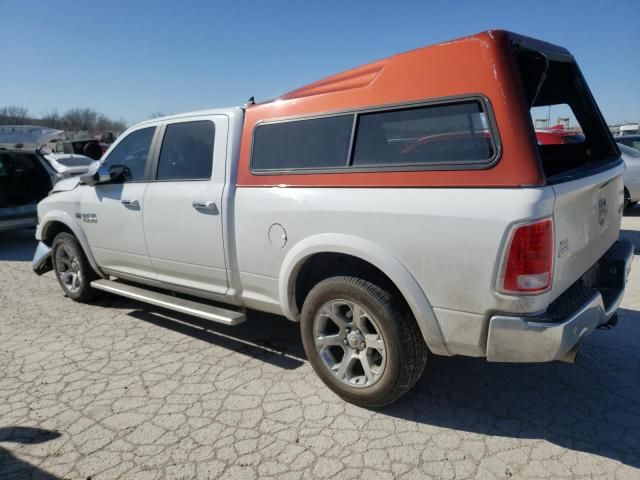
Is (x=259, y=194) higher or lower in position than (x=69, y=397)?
higher

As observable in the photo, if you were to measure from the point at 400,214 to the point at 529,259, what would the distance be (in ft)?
2.24

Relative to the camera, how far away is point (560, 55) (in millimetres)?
3084

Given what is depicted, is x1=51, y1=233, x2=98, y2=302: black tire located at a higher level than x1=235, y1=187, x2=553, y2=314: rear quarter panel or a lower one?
lower

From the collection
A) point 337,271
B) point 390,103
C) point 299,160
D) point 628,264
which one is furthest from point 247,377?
point 628,264

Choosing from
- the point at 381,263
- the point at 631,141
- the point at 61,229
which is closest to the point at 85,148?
the point at 61,229

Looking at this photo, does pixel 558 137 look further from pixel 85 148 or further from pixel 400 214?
pixel 85 148

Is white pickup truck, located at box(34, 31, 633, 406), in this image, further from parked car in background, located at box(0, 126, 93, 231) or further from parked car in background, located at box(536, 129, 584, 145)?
parked car in background, located at box(0, 126, 93, 231)

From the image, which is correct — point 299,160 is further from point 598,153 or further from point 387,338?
point 598,153

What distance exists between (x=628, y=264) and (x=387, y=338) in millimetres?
1800

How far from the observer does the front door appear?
416 cm

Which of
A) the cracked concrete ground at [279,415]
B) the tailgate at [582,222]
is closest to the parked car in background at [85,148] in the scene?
the cracked concrete ground at [279,415]

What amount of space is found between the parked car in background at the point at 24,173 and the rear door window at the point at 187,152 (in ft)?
19.4

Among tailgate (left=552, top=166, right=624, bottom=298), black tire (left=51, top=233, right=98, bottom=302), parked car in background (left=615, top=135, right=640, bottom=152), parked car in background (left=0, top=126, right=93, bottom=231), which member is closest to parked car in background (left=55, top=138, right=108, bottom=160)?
parked car in background (left=0, top=126, right=93, bottom=231)

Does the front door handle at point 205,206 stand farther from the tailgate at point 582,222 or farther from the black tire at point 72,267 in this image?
the tailgate at point 582,222
